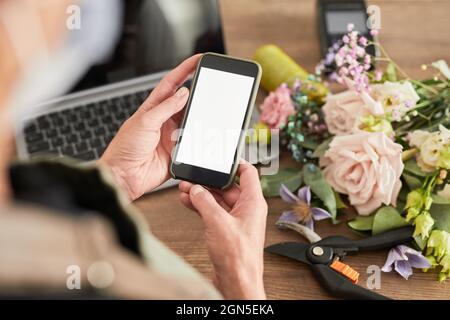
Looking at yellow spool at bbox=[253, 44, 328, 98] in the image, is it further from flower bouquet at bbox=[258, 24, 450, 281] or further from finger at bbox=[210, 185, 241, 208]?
finger at bbox=[210, 185, 241, 208]

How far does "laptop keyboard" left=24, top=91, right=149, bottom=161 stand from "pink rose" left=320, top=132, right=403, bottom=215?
305mm

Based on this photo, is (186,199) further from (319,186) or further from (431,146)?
(431,146)

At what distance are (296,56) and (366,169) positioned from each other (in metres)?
0.30

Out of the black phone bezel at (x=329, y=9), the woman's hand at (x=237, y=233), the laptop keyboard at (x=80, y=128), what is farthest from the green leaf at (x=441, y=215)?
the laptop keyboard at (x=80, y=128)

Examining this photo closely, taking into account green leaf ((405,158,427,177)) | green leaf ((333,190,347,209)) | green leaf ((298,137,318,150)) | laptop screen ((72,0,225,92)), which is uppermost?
laptop screen ((72,0,225,92))

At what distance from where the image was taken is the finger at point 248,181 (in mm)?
637

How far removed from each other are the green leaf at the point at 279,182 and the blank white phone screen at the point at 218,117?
0.35ft

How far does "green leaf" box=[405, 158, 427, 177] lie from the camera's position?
27.4 inches

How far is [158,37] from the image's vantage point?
83 centimetres

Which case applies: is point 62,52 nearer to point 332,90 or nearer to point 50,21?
point 50,21

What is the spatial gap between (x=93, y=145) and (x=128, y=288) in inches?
15.3

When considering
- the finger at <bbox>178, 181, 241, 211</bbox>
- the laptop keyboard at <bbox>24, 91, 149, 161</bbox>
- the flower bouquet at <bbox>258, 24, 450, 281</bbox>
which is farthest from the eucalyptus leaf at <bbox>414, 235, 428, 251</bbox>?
the laptop keyboard at <bbox>24, 91, 149, 161</bbox>

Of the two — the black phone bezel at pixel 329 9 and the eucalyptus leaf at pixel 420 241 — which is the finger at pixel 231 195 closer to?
the eucalyptus leaf at pixel 420 241

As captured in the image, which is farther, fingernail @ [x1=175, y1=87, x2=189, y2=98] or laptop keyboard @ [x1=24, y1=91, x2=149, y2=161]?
laptop keyboard @ [x1=24, y1=91, x2=149, y2=161]
